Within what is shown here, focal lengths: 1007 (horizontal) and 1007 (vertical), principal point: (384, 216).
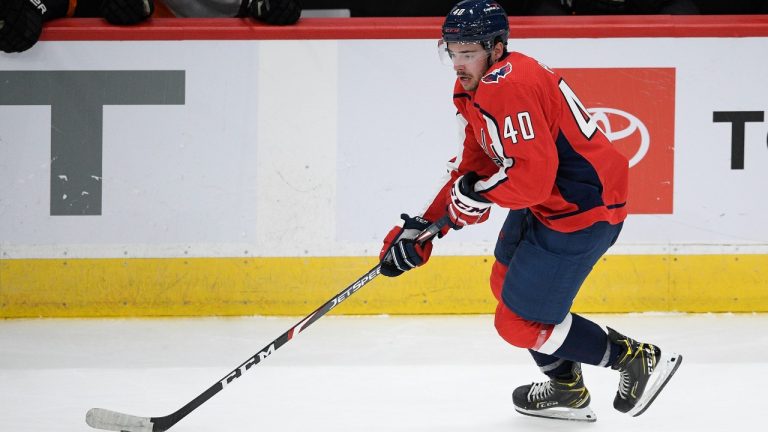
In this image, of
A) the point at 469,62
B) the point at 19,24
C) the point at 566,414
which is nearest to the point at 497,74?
the point at 469,62

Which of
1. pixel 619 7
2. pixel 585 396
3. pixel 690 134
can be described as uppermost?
pixel 619 7

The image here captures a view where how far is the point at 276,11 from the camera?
4.06 meters

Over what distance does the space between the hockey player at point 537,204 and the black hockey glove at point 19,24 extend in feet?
6.34

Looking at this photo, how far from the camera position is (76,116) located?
4.08 meters

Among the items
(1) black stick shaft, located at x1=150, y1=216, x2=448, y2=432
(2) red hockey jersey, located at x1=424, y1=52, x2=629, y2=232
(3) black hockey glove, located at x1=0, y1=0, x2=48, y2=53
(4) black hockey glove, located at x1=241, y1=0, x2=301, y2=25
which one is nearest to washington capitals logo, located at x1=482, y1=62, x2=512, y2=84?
(2) red hockey jersey, located at x1=424, y1=52, x2=629, y2=232

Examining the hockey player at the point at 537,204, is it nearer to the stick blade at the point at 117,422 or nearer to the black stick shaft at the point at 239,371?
the black stick shaft at the point at 239,371

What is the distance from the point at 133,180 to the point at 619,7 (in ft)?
7.30

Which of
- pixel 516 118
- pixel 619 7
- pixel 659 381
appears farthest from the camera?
pixel 619 7

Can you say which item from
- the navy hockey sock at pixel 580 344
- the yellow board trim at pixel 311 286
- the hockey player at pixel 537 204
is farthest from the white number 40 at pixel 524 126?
the yellow board trim at pixel 311 286

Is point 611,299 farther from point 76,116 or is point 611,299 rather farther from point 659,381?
point 76,116

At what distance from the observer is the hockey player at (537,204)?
252 cm

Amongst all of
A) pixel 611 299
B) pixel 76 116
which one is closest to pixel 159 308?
pixel 76 116

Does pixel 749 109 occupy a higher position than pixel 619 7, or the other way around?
pixel 619 7

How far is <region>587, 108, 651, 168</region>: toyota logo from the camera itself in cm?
411
